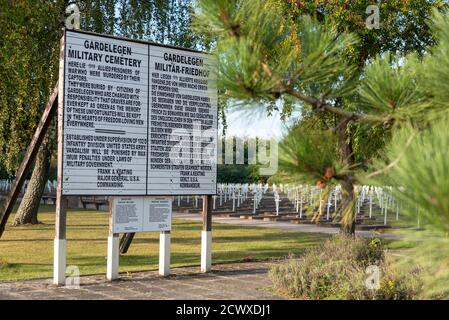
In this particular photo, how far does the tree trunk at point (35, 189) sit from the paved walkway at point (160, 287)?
982cm

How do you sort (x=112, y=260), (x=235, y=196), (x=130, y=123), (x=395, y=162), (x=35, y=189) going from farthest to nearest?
(x=235, y=196)
(x=35, y=189)
(x=130, y=123)
(x=112, y=260)
(x=395, y=162)

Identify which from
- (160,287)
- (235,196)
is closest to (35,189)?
(160,287)

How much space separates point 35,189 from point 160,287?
37.4ft

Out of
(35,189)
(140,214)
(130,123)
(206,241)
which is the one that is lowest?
(206,241)

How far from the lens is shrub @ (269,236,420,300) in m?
6.75

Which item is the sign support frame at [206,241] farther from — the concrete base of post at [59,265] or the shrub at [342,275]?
the concrete base of post at [59,265]

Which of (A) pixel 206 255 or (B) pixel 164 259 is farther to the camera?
(A) pixel 206 255

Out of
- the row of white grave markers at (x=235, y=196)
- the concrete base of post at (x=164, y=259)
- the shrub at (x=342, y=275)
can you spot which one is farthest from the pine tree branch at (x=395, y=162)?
the row of white grave markers at (x=235, y=196)

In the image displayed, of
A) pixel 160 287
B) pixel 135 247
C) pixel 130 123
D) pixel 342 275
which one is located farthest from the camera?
pixel 135 247

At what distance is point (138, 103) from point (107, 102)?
0.52 metres

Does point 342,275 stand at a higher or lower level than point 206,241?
lower

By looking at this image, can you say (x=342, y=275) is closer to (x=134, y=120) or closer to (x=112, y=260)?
(x=112, y=260)

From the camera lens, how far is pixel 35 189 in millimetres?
18297

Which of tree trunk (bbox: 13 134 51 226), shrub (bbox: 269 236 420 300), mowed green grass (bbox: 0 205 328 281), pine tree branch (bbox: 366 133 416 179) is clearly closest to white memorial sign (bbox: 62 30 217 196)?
mowed green grass (bbox: 0 205 328 281)
